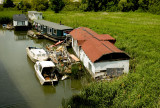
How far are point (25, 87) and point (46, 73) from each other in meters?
2.41

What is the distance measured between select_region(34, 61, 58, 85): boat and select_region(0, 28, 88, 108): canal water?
1.74 ft

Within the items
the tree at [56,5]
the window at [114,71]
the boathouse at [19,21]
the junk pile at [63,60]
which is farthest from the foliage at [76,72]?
the tree at [56,5]

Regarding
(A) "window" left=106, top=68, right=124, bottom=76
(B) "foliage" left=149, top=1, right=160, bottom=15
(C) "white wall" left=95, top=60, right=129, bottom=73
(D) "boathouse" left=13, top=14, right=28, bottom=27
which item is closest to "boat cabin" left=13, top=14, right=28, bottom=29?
(D) "boathouse" left=13, top=14, right=28, bottom=27

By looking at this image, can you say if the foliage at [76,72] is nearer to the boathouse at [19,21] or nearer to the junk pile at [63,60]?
the junk pile at [63,60]

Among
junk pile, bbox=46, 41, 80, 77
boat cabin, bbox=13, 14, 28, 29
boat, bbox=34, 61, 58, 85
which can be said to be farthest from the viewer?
boat cabin, bbox=13, 14, 28, 29

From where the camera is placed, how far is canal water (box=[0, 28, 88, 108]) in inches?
595

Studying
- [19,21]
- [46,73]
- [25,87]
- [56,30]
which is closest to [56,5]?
[19,21]

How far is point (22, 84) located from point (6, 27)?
30.4 m

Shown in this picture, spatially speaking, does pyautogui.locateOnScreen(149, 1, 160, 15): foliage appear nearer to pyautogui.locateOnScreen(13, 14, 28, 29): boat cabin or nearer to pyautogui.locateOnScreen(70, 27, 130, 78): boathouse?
pyautogui.locateOnScreen(13, 14, 28, 29): boat cabin

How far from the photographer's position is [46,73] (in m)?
18.6

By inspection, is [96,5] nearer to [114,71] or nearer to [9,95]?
[114,71]

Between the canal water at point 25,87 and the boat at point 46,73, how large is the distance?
53cm

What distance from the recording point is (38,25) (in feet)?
129

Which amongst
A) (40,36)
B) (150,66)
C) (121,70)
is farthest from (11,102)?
(40,36)
